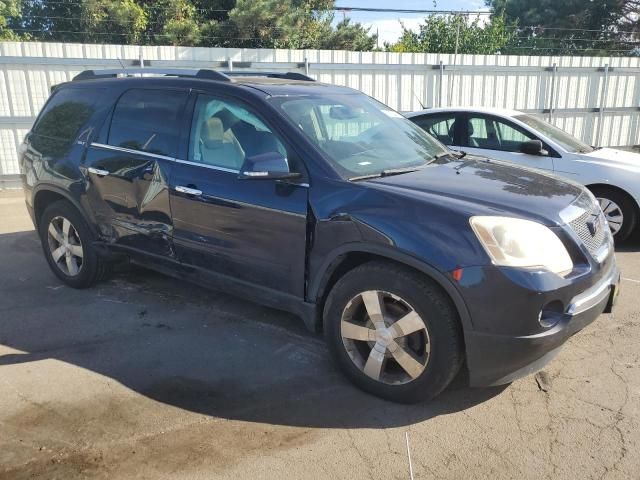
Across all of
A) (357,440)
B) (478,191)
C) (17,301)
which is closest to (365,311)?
(357,440)

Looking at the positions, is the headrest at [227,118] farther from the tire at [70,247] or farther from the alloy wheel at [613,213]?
the alloy wheel at [613,213]

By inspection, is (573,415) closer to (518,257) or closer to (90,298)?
(518,257)

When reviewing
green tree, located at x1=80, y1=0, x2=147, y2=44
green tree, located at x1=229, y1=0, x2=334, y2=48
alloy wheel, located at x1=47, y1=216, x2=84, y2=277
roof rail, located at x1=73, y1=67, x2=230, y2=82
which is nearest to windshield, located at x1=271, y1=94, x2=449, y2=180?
roof rail, located at x1=73, y1=67, x2=230, y2=82

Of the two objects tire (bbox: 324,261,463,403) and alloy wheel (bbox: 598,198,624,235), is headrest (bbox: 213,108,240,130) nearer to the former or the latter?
tire (bbox: 324,261,463,403)

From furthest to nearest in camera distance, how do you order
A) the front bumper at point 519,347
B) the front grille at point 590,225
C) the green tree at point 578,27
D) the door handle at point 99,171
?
the green tree at point 578,27
the door handle at point 99,171
the front grille at point 590,225
the front bumper at point 519,347

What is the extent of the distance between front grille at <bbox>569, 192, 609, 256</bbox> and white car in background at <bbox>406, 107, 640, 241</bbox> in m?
2.97

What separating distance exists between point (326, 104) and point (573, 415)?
2573 millimetres

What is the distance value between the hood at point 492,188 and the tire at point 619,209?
2.96 metres

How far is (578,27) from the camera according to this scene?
1257 inches

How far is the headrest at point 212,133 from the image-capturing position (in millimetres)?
3959

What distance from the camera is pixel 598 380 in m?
3.53

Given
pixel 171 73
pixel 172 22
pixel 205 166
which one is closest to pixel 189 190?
pixel 205 166

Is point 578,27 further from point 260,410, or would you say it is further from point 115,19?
point 260,410

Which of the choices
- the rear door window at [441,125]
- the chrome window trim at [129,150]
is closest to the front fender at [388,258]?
the chrome window trim at [129,150]
